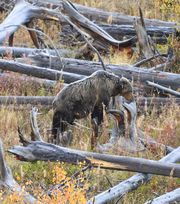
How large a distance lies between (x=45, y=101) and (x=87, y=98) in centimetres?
89

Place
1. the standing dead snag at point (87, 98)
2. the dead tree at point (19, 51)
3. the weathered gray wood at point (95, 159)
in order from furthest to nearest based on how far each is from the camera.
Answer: the dead tree at point (19, 51)
the standing dead snag at point (87, 98)
the weathered gray wood at point (95, 159)

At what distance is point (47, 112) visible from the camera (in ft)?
26.5

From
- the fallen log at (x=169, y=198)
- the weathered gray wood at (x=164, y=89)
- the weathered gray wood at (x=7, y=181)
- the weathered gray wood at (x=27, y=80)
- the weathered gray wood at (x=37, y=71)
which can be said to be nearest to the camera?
the weathered gray wood at (x=7, y=181)

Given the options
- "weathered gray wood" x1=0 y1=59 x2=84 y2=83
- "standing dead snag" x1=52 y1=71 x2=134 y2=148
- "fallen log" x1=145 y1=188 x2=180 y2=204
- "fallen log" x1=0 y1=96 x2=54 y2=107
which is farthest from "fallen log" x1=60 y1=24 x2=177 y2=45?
"fallen log" x1=145 y1=188 x2=180 y2=204

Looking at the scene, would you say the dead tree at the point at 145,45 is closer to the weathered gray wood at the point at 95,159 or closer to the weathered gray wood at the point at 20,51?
the weathered gray wood at the point at 20,51

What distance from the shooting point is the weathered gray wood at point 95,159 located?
5.65 meters

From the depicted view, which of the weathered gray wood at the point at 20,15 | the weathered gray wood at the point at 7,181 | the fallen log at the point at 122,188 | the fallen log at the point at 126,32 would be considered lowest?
the fallen log at the point at 122,188

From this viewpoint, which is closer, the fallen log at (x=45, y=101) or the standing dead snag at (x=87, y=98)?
the standing dead snag at (x=87, y=98)

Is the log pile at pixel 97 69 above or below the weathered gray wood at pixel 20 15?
below

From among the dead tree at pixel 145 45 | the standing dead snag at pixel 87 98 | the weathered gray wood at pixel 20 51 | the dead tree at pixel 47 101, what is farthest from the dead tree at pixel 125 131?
the dead tree at pixel 145 45

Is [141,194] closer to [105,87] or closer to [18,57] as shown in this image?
[105,87]

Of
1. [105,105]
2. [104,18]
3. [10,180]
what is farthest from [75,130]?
[104,18]

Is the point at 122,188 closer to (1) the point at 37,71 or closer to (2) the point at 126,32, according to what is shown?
(1) the point at 37,71

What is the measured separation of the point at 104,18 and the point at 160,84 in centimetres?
359
